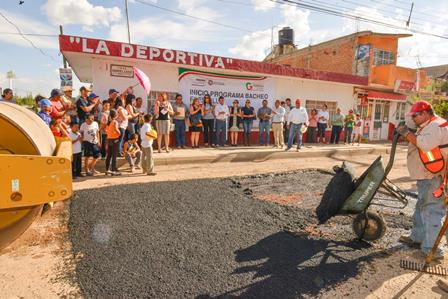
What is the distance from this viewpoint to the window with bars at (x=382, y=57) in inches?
816

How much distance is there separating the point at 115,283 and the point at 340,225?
126 inches

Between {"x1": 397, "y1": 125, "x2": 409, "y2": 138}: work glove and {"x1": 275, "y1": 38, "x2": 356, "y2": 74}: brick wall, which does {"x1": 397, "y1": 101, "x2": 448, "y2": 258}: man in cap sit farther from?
{"x1": 275, "y1": 38, "x2": 356, "y2": 74}: brick wall

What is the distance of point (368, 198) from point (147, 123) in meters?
5.39

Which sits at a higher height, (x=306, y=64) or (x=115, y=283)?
(x=306, y=64)

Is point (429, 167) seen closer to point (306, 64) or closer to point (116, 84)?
point (116, 84)

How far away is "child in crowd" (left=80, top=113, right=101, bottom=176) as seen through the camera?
7008 mm

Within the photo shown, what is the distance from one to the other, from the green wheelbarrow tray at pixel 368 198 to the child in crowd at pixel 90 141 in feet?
18.5

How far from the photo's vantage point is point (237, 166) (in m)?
9.25

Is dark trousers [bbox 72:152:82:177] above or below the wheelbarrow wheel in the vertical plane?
above

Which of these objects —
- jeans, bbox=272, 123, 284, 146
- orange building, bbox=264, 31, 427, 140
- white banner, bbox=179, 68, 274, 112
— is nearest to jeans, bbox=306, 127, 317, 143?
white banner, bbox=179, 68, 274, 112

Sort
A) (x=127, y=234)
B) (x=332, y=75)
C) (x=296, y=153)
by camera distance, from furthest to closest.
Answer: (x=332, y=75) < (x=296, y=153) < (x=127, y=234)

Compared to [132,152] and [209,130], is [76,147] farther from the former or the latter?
[209,130]

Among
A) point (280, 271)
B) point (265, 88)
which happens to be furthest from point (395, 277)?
point (265, 88)

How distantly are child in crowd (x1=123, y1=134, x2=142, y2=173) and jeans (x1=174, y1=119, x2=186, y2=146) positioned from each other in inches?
105
